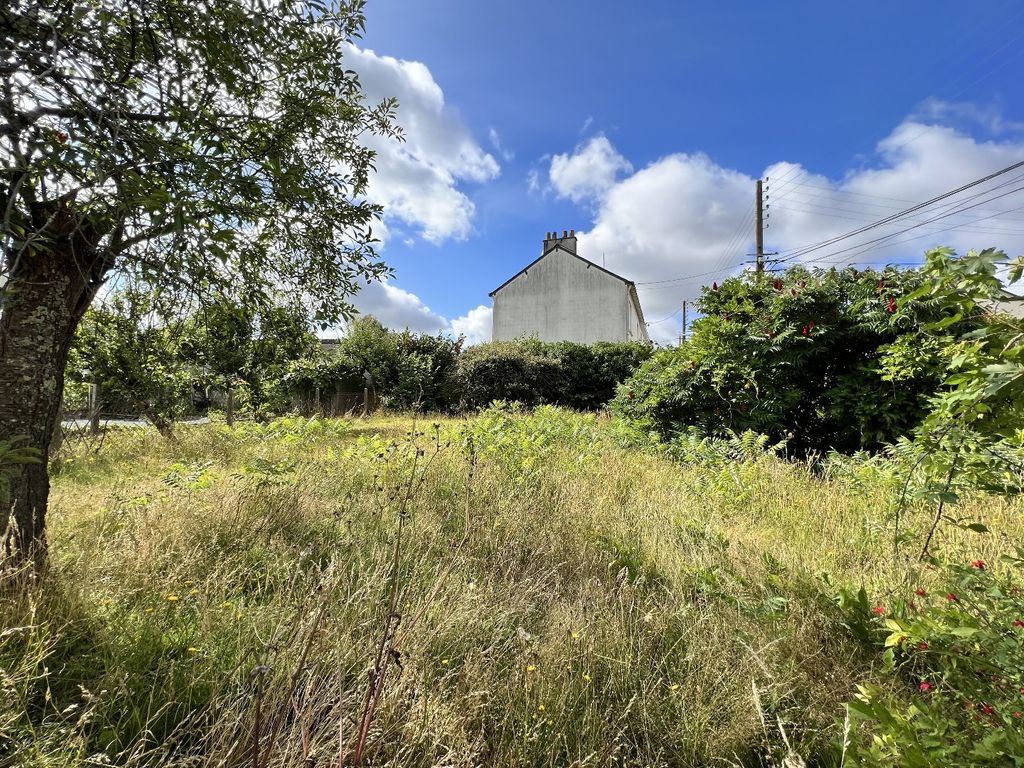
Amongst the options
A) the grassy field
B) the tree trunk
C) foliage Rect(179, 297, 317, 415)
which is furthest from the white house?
the tree trunk

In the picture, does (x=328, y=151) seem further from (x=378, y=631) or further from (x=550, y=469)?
(x=550, y=469)

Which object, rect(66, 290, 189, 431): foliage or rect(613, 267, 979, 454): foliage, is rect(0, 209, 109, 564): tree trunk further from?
rect(613, 267, 979, 454): foliage

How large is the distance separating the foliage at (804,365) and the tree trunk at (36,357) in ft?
21.1

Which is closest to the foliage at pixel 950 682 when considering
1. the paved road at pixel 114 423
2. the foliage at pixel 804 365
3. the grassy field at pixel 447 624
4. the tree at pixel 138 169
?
the grassy field at pixel 447 624

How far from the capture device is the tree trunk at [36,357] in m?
2.17

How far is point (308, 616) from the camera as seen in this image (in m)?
2.11

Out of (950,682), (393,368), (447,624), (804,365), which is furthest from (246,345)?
(393,368)

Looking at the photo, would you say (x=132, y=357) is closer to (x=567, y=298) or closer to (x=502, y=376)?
(x=502, y=376)

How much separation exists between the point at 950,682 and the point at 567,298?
2593 centimetres

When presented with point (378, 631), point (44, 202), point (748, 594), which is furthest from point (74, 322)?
point (748, 594)

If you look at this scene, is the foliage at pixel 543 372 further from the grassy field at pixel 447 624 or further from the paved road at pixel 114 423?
the grassy field at pixel 447 624

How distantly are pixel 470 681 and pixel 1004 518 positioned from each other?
4371 mm

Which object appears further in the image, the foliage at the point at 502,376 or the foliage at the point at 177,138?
the foliage at the point at 502,376

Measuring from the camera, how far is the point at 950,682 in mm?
1887
